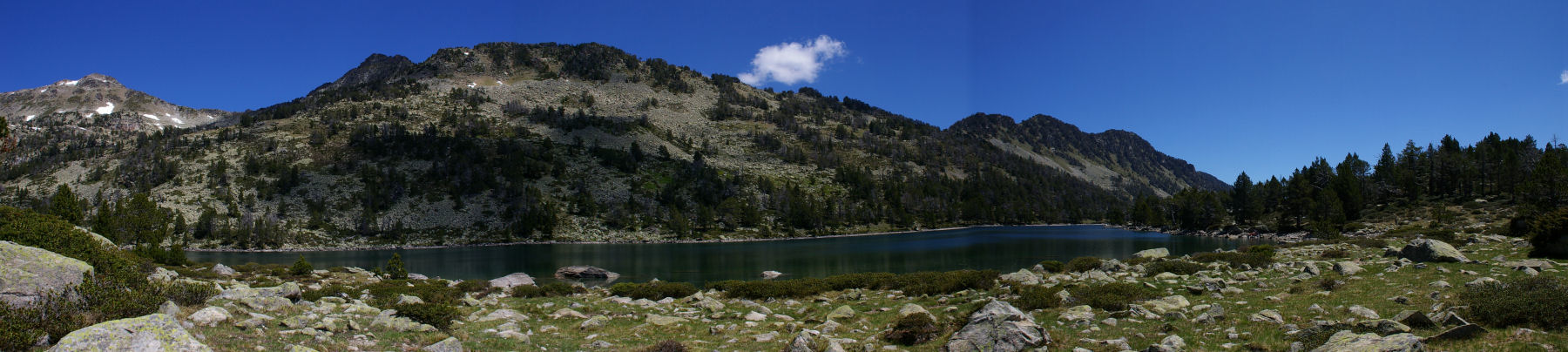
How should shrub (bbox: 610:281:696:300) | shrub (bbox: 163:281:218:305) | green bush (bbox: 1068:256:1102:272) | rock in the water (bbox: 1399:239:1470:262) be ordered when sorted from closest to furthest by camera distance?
shrub (bbox: 163:281:218:305) < rock in the water (bbox: 1399:239:1470:262) < shrub (bbox: 610:281:696:300) < green bush (bbox: 1068:256:1102:272)

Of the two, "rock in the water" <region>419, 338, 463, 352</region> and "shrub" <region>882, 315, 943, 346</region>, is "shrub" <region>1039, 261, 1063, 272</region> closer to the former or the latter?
"shrub" <region>882, 315, 943, 346</region>

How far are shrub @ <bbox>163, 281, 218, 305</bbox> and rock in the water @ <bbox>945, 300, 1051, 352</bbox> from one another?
66.4 feet

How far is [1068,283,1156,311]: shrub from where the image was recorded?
18.4m

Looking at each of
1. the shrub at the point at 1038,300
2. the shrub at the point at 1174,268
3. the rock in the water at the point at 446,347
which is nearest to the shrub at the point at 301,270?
the rock in the water at the point at 446,347

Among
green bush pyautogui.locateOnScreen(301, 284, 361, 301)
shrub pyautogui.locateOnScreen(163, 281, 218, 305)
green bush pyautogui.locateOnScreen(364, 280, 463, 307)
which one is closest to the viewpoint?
shrub pyautogui.locateOnScreen(163, 281, 218, 305)

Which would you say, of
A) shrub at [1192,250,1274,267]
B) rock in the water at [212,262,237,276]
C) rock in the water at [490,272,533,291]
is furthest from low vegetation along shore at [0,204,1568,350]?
rock in the water at [490,272,533,291]

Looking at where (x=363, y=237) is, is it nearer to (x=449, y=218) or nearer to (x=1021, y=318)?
(x=449, y=218)

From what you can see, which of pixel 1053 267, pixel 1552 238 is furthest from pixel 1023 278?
pixel 1552 238

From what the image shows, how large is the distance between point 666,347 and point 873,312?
32.2 feet

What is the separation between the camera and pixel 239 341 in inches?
487

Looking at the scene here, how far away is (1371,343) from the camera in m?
9.42

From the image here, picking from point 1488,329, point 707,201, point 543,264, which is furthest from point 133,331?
point 707,201

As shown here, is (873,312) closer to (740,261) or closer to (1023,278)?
(1023,278)

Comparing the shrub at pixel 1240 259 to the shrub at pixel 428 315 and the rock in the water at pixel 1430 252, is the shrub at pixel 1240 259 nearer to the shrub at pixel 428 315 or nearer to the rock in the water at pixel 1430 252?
the rock in the water at pixel 1430 252
